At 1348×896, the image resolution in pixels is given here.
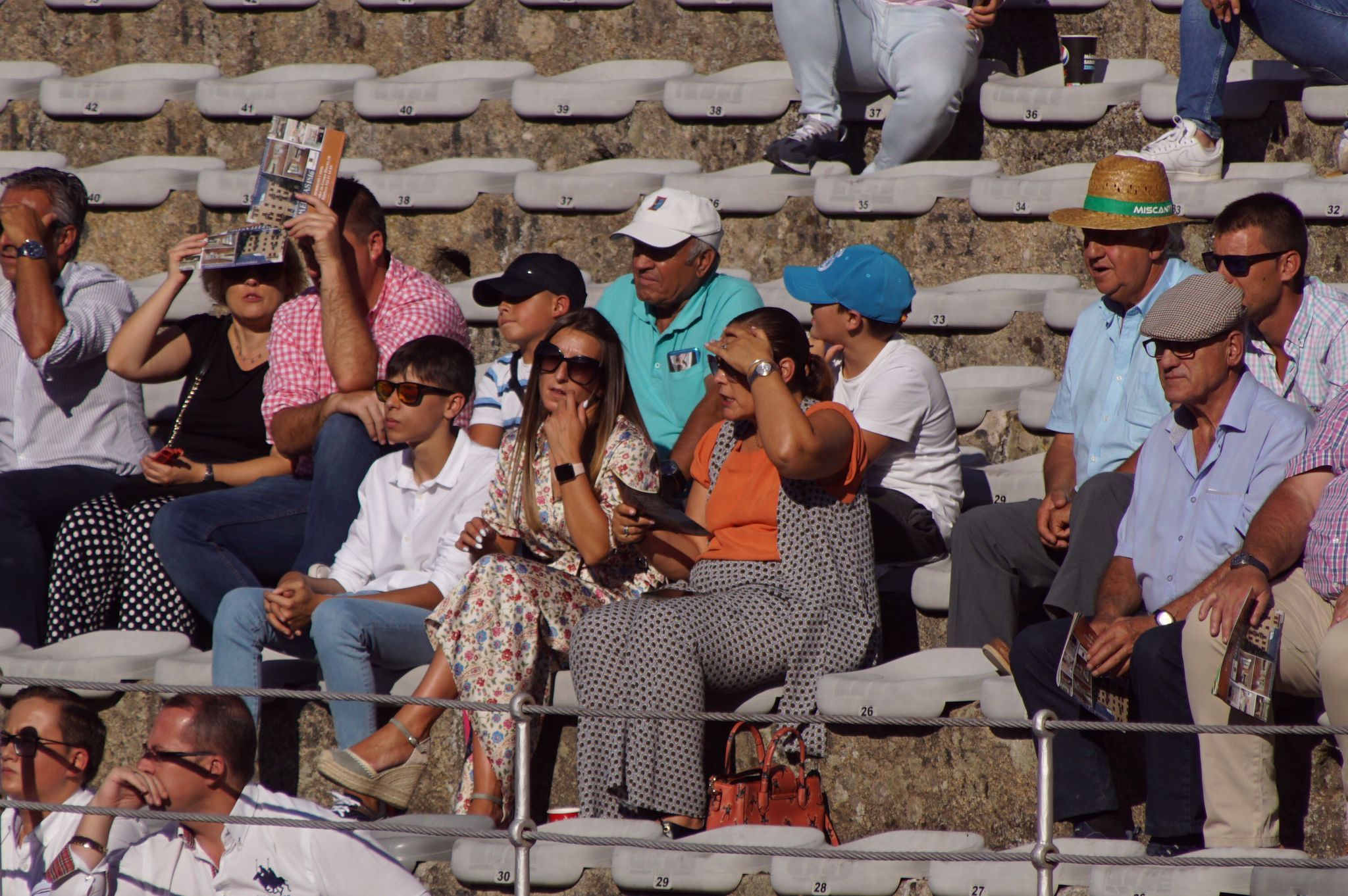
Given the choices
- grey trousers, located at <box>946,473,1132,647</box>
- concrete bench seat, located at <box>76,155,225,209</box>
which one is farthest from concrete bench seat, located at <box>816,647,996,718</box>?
concrete bench seat, located at <box>76,155,225,209</box>

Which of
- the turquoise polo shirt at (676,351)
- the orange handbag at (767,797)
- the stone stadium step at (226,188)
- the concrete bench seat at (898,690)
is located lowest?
the orange handbag at (767,797)

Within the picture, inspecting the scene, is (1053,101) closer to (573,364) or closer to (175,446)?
(573,364)

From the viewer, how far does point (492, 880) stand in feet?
11.9

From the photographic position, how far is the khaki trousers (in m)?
3.26

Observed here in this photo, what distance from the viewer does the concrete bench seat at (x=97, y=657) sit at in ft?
14.0

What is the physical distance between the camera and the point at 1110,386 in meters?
4.14

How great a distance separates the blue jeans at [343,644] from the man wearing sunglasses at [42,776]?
0.33m

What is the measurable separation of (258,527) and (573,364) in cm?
93

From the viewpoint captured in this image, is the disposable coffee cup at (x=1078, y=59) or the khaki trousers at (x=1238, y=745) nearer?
the khaki trousers at (x=1238, y=745)

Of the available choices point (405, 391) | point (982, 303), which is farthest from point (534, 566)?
point (982, 303)

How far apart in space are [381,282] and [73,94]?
7.21 feet

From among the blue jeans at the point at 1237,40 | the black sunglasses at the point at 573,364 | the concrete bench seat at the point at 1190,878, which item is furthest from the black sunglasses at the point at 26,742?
the blue jeans at the point at 1237,40

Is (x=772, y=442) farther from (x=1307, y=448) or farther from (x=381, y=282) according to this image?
(x=381, y=282)

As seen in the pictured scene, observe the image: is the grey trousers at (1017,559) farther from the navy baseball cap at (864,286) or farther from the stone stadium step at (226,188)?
the stone stadium step at (226,188)
